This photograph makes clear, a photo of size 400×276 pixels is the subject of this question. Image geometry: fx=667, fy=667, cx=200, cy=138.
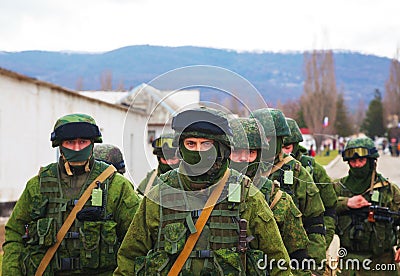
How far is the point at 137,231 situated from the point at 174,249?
298mm

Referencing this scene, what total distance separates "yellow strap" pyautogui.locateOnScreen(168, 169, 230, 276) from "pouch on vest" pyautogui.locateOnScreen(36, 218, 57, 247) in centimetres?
136

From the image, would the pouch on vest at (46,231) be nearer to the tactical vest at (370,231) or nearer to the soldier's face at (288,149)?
the soldier's face at (288,149)

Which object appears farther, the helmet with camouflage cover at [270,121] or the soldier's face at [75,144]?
the soldier's face at [75,144]

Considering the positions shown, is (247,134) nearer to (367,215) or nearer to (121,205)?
(121,205)

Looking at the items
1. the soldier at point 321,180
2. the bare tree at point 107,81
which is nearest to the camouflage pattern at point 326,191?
the soldier at point 321,180

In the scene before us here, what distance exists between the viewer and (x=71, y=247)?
4922 mm

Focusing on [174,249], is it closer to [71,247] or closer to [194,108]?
[194,108]

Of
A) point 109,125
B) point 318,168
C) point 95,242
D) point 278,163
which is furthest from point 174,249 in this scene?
point 109,125


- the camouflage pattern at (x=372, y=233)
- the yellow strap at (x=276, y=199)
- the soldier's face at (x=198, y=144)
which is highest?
the soldier's face at (x=198, y=144)

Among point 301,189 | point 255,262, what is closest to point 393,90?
point 301,189

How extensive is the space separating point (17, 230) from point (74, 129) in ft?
2.79

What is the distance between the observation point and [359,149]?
289 inches

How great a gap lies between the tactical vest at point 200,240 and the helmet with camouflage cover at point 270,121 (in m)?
0.68

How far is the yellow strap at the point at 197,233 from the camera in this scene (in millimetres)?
3791
